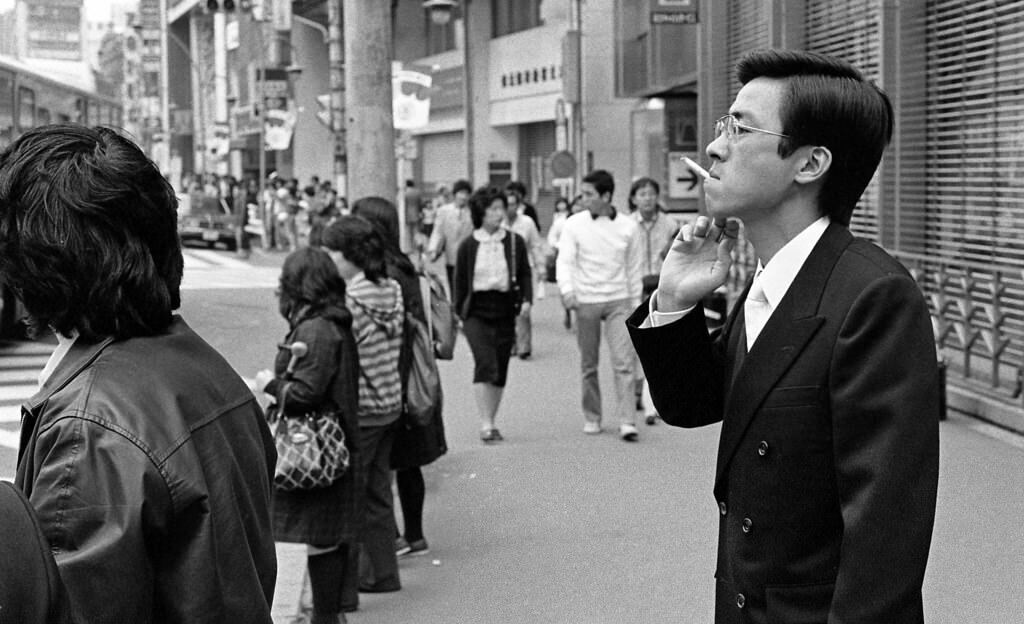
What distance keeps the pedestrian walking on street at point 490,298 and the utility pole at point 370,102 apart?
90 centimetres

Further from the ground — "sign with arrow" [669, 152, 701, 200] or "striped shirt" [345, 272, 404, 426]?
"sign with arrow" [669, 152, 701, 200]

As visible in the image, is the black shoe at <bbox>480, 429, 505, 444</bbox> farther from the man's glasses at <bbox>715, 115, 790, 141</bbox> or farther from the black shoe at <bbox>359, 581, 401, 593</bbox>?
the man's glasses at <bbox>715, 115, 790, 141</bbox>

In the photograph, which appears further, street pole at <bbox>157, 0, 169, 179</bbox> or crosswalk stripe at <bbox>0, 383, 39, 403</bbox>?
street pole at <bbox>157, 0, 169, 179</bbox>

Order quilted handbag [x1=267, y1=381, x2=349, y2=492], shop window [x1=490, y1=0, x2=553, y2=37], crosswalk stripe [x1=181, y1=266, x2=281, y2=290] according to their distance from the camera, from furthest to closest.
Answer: shop window [x1=490, y1=0, x2=553, y2=37] < crosswalk stripe [x1=181, y1=266, x2=281, y2=290] < quilted handbag [x1=267, y1=381, x2=349, y2=492]

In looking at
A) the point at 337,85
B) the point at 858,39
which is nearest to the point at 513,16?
the point at 337,85

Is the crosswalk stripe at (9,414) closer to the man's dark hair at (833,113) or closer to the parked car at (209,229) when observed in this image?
the man's dark hair at (833,113)

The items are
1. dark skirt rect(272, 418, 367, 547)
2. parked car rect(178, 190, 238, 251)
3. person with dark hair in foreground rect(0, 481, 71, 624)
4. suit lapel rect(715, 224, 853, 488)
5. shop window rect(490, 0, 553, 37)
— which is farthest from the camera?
shop window rect(490, 0, 553, 37)

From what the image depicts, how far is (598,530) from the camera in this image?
8000 millimetres

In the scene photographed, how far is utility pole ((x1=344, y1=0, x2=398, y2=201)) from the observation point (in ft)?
34.9

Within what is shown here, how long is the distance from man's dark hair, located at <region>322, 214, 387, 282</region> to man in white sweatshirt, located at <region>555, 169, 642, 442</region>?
450 centimetres

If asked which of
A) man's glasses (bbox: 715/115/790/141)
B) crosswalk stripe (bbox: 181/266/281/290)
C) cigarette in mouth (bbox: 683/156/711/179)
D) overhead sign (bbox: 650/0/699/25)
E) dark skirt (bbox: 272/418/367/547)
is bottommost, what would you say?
crosswalk stripe (bbox: 181/266/281/290)

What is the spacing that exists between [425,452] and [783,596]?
15.4 ft

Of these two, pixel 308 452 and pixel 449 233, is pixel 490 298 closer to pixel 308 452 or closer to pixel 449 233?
pixel 308 452

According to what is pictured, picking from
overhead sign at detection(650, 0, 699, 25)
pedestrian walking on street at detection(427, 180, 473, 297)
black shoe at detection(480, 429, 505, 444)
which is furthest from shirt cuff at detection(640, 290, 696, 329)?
overhead sign at detection(650, 0, 699, 25)
